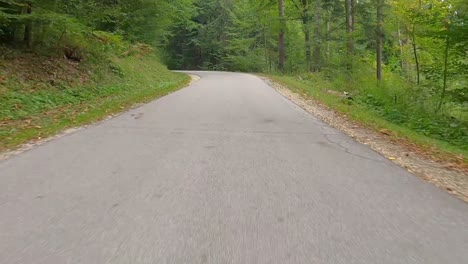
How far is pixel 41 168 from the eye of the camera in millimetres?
5516

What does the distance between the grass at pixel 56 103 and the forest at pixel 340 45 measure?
0.33 feet

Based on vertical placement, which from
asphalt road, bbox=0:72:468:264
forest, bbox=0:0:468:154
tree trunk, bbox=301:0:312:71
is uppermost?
tree trunk, bbox=301:0:312:71

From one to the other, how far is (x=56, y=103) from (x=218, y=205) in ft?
29.9

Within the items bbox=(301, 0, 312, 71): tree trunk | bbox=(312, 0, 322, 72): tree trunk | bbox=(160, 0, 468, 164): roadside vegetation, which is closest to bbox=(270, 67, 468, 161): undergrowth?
bbox=(160, 0, 468, 164): roadside vegetation

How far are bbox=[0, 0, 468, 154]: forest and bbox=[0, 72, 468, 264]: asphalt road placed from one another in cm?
414

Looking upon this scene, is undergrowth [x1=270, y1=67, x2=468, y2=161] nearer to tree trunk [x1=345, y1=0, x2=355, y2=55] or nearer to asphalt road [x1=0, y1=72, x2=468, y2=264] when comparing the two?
tree trunk [x1=345, y1=0, x2=355, y2=55]

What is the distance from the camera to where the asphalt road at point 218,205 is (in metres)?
3.25

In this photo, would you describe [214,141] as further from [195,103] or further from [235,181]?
[195,103]

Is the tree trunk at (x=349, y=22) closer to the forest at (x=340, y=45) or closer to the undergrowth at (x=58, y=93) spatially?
the forest at (x=340, y=45)

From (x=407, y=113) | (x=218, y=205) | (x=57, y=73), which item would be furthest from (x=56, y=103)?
(x=407, y=113)

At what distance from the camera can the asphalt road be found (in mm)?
3254

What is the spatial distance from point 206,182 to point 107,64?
15.1 metres

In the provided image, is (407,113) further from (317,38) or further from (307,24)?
(307,24)

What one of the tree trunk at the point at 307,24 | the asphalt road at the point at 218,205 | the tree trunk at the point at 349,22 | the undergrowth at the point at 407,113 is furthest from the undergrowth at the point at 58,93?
the tree trunk at the point at 307,24
